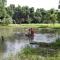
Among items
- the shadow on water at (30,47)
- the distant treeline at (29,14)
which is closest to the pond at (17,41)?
the shadow on water at (30,47)

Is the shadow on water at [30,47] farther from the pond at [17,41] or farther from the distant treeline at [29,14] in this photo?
the distant treeline at [29,14]

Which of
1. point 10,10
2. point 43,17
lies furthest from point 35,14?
point 10,10

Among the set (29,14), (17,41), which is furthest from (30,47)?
(29,14)

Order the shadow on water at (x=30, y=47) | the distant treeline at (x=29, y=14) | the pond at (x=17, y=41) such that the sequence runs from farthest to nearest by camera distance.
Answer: the distant treeline at (x=29, y=14)
the pond at (x=17, y=41)
the shadow on water at (x=30, y=47)

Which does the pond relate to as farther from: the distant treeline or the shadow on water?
the distant treeline

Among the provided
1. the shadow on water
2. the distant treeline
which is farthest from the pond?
the distant treeline

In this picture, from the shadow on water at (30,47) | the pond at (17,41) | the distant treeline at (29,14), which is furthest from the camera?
the distant treeline at (29,14)

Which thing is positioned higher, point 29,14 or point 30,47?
point 30,47

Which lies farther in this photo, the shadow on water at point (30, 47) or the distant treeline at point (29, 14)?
the distant treeline at point (29, 14)

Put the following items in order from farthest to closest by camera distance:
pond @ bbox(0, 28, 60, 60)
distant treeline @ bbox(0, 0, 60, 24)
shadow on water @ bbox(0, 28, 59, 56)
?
distant treeline @ bbox(0, 0, 60, 24) → pond @ bbox(0, 28, 60, 60) → shadow on water @ bbox(0, 28, 59, 56)

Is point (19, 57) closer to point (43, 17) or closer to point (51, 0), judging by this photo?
point (43, 17)

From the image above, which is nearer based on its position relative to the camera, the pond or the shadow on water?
the shadow on water

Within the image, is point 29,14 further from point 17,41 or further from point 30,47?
point 30,47

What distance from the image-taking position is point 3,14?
47844 millimetres
